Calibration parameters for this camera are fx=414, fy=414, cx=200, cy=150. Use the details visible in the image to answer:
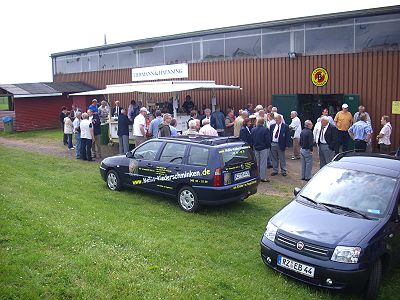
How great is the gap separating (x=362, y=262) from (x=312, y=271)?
0.62 meters

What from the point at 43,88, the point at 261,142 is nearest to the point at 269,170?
the point at 261,142

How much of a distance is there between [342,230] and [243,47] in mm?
15694

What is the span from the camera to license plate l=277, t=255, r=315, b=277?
5348 mm

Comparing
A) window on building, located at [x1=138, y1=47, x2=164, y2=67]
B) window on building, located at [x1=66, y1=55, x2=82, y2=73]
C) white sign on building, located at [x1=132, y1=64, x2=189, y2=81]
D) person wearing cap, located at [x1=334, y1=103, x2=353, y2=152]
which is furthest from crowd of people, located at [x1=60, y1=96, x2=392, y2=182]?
window on building, located at [x1=66, y1=55, x2=82, y2=73]

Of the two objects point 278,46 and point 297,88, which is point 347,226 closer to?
point 297,88

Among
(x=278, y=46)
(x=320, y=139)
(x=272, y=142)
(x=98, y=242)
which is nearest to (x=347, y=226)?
(x=98, y=242)

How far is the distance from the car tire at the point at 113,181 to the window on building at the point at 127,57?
1582cm

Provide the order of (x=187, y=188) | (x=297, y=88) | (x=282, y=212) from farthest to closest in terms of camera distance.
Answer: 1. (x=297, y=88)
2. (x=187, y=188)
3. (x=282, y=212)

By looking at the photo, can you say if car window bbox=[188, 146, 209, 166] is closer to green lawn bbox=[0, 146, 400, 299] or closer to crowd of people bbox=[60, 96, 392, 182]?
green lawn bbox=[0, 146, 400, 299]

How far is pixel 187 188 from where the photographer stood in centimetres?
889

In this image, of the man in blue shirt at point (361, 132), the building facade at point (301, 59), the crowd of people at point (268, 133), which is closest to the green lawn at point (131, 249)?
the crowd of people at point (268, 133)

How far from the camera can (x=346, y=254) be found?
17.1ft

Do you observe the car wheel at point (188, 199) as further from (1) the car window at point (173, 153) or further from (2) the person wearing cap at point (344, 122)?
(2) the person wearing cap at point (344, 122)

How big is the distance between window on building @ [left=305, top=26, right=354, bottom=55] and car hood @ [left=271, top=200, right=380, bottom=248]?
12.4 meters
